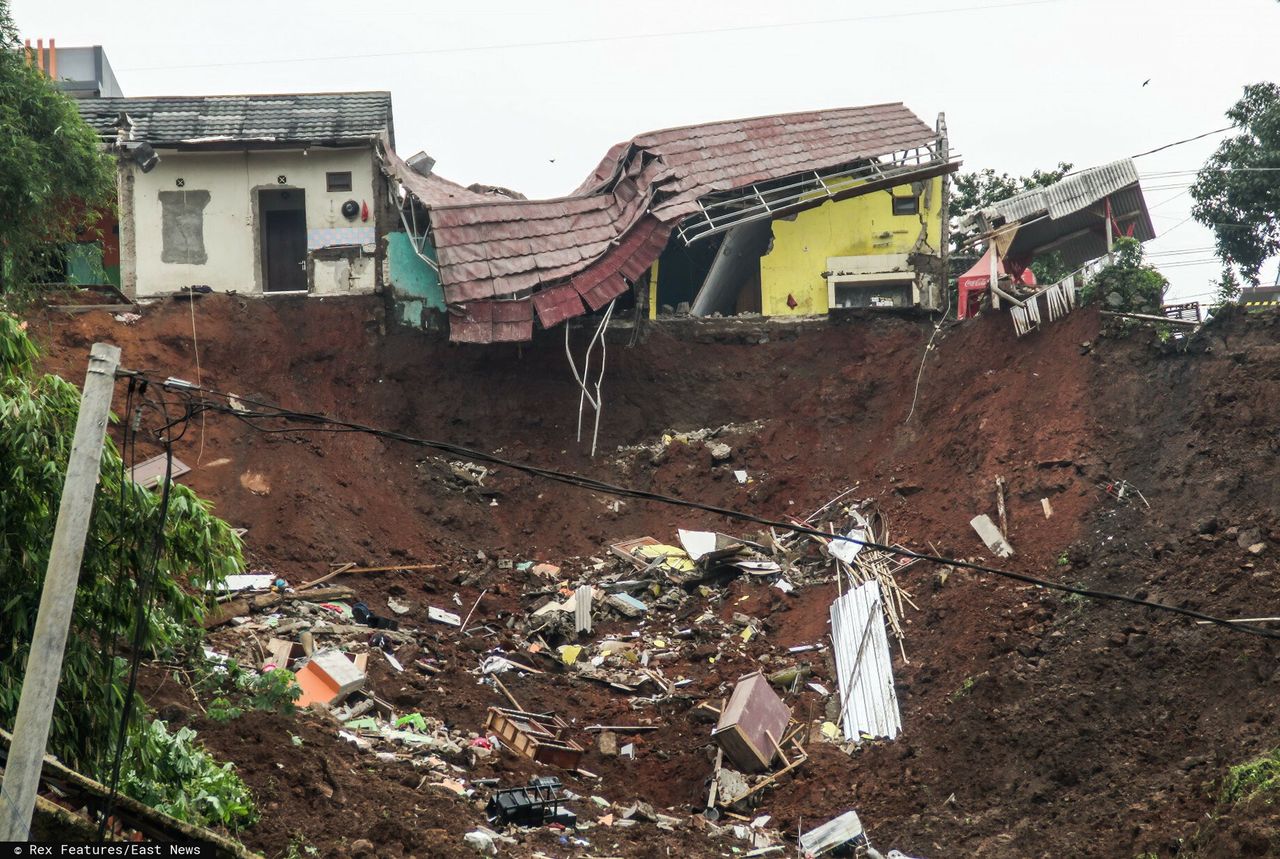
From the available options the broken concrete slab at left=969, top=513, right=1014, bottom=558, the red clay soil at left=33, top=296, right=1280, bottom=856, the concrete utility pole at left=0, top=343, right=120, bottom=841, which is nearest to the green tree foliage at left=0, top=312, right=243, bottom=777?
the concrete utility pole at left=0, top=343, right=120, bottom=841

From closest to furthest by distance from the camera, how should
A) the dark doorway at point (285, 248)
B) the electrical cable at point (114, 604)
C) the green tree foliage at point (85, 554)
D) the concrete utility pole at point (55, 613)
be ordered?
the concrete utility pole at point (55, 613)
the green tree foliage at point (85, 554)
the electrical cable at point (114, 604)
the dark doorway at point (285, 248)

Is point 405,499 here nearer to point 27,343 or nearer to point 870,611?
Result: point 870,611

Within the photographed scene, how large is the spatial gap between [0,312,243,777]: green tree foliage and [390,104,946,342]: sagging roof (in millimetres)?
12084

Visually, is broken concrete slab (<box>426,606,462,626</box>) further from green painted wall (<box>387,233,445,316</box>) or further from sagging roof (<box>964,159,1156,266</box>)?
sagging roof (<box>964,159,1156,266</box>)

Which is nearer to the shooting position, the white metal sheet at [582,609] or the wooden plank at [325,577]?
the wooden plank at [325,577]

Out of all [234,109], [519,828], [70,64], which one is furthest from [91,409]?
[70,64]

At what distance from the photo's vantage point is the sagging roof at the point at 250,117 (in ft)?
75.9

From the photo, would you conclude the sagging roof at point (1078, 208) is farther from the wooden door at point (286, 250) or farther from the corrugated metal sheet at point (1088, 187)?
the wooden door at point (286, 250)

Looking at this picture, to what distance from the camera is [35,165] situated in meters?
17.2

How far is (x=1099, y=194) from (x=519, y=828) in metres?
15.4

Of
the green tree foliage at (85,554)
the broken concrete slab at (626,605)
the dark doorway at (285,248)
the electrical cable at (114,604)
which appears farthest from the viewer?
the dark doorway at (285,248)

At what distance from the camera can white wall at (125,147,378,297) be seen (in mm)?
23156

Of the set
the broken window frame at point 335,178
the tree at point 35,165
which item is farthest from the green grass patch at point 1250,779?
the broken window frame at point 335,178

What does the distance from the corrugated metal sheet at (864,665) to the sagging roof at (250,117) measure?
11.4 meters
